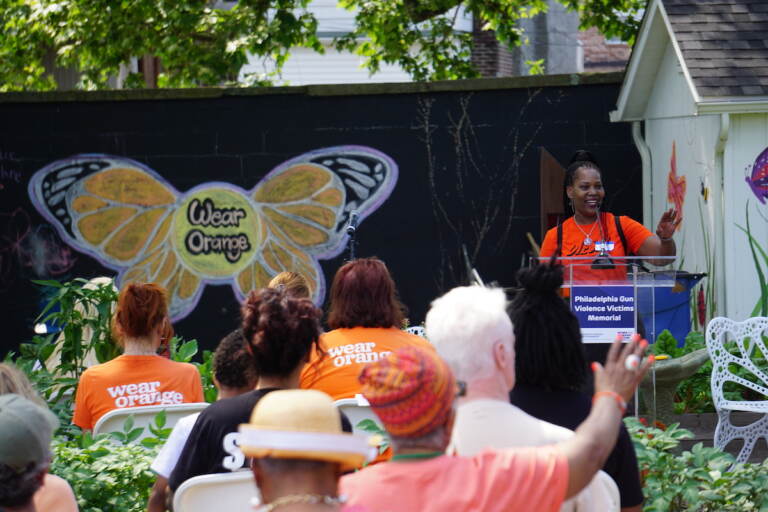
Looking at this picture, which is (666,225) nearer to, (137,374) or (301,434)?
(137,374)

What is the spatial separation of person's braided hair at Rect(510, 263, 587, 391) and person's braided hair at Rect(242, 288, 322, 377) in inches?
30.3

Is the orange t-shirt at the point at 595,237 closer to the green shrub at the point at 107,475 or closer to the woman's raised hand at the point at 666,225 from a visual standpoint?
the woman's raised hand at the point at 666,225

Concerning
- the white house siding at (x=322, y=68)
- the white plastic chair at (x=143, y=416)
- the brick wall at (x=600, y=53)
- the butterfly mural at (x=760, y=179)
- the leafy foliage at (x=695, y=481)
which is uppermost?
the brick wall at (x=600, y=53)

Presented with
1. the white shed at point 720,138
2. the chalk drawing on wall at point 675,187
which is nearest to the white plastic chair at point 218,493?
the white shed at point 720,138

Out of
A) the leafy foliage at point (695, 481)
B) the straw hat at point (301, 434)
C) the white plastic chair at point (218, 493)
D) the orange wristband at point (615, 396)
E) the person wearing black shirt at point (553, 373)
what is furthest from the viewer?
the leafy foliage at point (695, 481)

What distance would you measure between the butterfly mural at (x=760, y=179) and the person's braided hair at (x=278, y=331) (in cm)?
539

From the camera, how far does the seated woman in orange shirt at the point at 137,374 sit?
5469 mm

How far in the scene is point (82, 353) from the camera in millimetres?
6941

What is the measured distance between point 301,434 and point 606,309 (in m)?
3.84

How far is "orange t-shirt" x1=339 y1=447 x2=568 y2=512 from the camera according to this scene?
2678 mm

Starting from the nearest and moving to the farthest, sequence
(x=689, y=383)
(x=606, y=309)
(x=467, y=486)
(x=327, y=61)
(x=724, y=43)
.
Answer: (x=467, y=486), (x=606, y=309), (x=689, y=383), (x=724, y=43), (x=327, y=61)

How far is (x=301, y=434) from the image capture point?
256 cm

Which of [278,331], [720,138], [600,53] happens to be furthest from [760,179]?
[600,53]

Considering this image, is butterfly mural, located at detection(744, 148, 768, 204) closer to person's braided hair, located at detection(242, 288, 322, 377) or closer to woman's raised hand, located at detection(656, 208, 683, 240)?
woman's raised hand, located at detection(656, 208, 683, 240)
